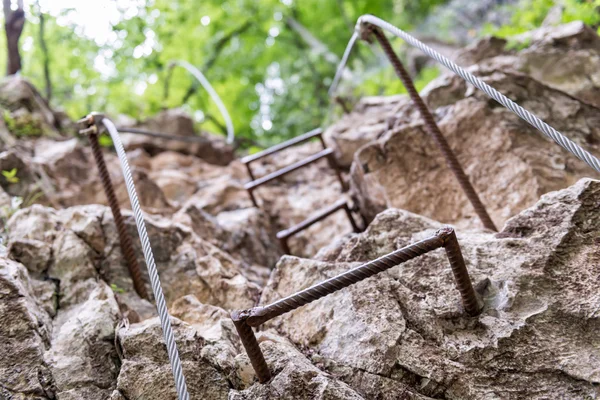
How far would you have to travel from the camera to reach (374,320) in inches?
108

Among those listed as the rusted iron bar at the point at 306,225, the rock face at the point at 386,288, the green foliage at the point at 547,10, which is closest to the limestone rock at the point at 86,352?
the rock face at the point at 386,288

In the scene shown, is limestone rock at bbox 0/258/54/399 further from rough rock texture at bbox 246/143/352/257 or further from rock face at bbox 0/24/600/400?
rough rock texture at bbox 246/143/352/257

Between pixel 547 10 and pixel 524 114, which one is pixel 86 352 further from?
pixel 547 10

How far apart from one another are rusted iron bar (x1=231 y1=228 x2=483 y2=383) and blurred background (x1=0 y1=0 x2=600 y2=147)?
20.2 feet

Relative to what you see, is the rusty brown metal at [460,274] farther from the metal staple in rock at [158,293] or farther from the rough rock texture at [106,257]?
the rough rock texture at [106,257]

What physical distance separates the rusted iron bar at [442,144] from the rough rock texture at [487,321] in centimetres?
49

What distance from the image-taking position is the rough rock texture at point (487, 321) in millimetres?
2422

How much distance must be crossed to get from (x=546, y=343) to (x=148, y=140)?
27.1ft

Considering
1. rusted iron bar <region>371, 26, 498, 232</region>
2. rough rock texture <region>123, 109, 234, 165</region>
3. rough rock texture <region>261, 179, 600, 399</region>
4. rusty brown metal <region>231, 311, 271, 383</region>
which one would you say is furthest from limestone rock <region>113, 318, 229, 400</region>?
rough rock texture <region>123, 109, 234, 165</region>

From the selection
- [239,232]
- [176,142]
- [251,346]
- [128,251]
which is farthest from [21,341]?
[176,142]

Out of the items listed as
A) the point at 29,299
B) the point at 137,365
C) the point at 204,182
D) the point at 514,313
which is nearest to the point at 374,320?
the point at 514,313

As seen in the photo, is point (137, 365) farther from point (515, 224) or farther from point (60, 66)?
point (60, 66)

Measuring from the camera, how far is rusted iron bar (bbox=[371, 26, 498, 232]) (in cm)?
364

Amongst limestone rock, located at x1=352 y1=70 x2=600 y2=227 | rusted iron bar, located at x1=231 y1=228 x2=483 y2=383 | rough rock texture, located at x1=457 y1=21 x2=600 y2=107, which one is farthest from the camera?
rough rock texture, located at x1=457 y1=21 x2=600 y2=107
